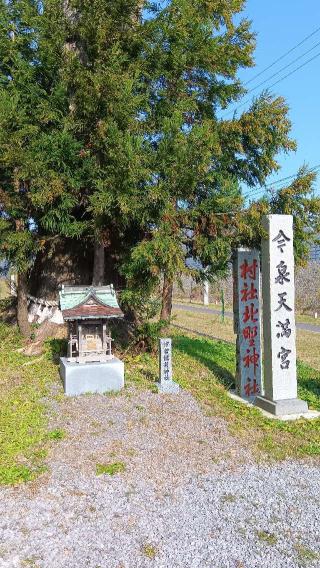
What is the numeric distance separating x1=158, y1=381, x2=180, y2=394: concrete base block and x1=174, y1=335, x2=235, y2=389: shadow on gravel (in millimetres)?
1296

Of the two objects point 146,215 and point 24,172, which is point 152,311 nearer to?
point 146,215

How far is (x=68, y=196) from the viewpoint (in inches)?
331

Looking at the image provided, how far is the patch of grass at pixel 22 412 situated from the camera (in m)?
5.20

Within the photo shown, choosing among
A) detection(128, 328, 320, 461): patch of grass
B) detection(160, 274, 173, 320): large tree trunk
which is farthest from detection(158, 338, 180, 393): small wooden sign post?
detection(160, 274, 173, 320): large tree trunk

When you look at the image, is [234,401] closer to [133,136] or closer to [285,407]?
[285,407]

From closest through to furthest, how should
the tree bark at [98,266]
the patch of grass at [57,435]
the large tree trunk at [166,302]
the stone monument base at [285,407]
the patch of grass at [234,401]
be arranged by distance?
the patch of grass at [57,435], the patch of grass at [234,401], the stone monument base at [285,407], the tree bark at [98,266], the large tree trunk at [166,302]

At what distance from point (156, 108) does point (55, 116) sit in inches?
78.4

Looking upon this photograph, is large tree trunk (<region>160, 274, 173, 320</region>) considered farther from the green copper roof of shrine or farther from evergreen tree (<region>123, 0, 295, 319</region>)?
the green copper roof of shrine

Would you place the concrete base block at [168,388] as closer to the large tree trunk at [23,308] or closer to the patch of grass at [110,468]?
the patch of grass at [110,468]

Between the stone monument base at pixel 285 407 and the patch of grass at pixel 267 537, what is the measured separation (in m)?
3.12

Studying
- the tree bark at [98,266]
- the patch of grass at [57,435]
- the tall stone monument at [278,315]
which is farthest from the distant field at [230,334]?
the patch of grass at [57,435]

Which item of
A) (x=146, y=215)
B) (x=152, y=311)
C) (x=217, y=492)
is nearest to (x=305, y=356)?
(x=152, y=311)

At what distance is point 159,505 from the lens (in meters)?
4.47

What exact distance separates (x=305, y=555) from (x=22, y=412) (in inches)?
173
